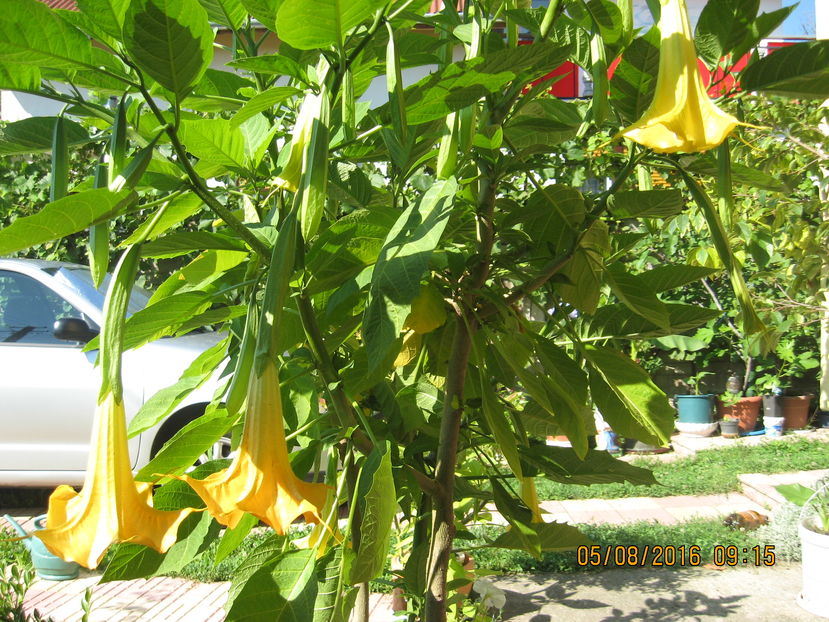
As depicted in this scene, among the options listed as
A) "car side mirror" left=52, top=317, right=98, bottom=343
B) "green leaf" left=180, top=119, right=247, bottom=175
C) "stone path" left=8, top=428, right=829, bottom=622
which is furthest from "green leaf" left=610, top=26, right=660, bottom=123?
"car side mirror" left=52, top=317, right=98, bottom=343

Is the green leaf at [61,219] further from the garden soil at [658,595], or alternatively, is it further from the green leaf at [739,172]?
the garden soil at [658,595]

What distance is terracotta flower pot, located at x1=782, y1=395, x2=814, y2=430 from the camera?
5.68 m

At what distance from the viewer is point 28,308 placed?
3.63 meters

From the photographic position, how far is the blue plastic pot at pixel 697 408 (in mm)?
5695

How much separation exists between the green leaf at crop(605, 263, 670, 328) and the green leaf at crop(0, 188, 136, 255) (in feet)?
1.56

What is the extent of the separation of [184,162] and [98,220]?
9 cm

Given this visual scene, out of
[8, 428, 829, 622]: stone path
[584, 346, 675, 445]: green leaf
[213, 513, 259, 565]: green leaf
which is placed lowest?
[8, 428, 829, 622]: stone path

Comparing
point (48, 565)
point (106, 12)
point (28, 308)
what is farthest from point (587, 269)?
point (28, 308)

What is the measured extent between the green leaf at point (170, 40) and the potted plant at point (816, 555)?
9.28 ft

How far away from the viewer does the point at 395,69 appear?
553 mm

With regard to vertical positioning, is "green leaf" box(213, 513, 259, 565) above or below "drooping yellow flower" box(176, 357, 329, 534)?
below

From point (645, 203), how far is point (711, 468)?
4285 millimetres

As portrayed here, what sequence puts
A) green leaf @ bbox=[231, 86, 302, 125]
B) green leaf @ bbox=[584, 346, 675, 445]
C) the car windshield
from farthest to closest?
the car windshield
green leaf @ bbox=[584, 346, 675, 445]
green leaf @ bbox=[231, 86, 302, 125]

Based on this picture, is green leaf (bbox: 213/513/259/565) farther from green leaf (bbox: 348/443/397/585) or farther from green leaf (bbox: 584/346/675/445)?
green leaf (bbox: 584/346/675/445)
